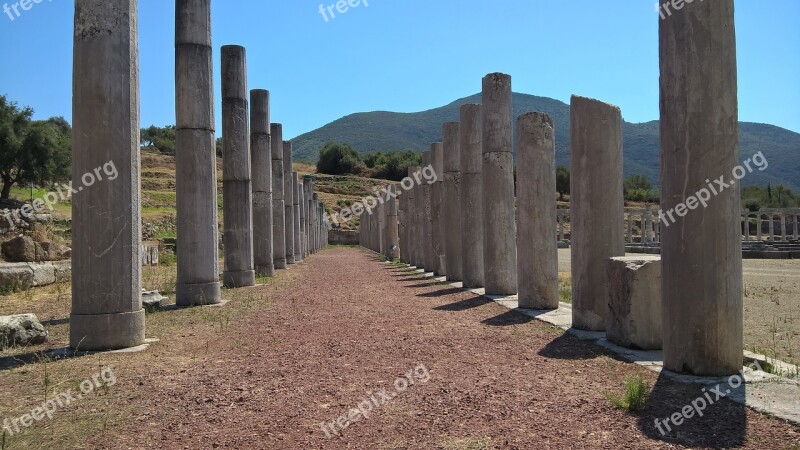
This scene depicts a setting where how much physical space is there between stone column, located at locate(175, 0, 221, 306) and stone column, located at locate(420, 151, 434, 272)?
28.9ft

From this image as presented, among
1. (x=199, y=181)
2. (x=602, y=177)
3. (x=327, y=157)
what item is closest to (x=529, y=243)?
(x=602, y=177)

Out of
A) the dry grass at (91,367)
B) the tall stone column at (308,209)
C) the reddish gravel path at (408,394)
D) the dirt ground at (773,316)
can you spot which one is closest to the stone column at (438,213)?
the dry grass at (91,367)

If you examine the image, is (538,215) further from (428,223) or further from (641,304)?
(428,223)

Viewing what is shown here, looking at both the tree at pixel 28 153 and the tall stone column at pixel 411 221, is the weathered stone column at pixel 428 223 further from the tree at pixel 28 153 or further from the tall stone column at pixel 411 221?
the tree at pixel 28 153

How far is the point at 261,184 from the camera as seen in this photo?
2072 centimetres

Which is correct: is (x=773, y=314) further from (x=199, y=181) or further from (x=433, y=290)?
(x=199, y=181)

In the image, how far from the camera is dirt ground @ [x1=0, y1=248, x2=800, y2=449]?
4688 millimetres

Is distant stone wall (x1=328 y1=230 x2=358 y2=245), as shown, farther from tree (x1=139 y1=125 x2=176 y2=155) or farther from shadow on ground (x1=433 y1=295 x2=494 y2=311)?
shadow on ground (x1=433 y1=295 x2=494 y2=311)

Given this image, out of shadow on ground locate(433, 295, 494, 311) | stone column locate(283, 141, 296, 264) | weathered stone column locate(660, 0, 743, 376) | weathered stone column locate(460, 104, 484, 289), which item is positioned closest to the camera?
weathered stone column locate(660, 0, 743, 376)

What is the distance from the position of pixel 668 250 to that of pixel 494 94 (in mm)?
8155

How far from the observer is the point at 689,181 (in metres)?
6.25

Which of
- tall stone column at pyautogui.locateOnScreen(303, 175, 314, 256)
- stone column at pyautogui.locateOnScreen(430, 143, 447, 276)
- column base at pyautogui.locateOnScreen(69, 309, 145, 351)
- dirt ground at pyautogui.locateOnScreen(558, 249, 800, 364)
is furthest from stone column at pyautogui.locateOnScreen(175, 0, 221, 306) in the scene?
tall stone column at pyautogui.locateOnScreen(303, 175, 314, 256)

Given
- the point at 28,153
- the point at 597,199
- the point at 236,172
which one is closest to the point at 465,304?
the point at 597,199

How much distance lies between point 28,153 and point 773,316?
126ft
